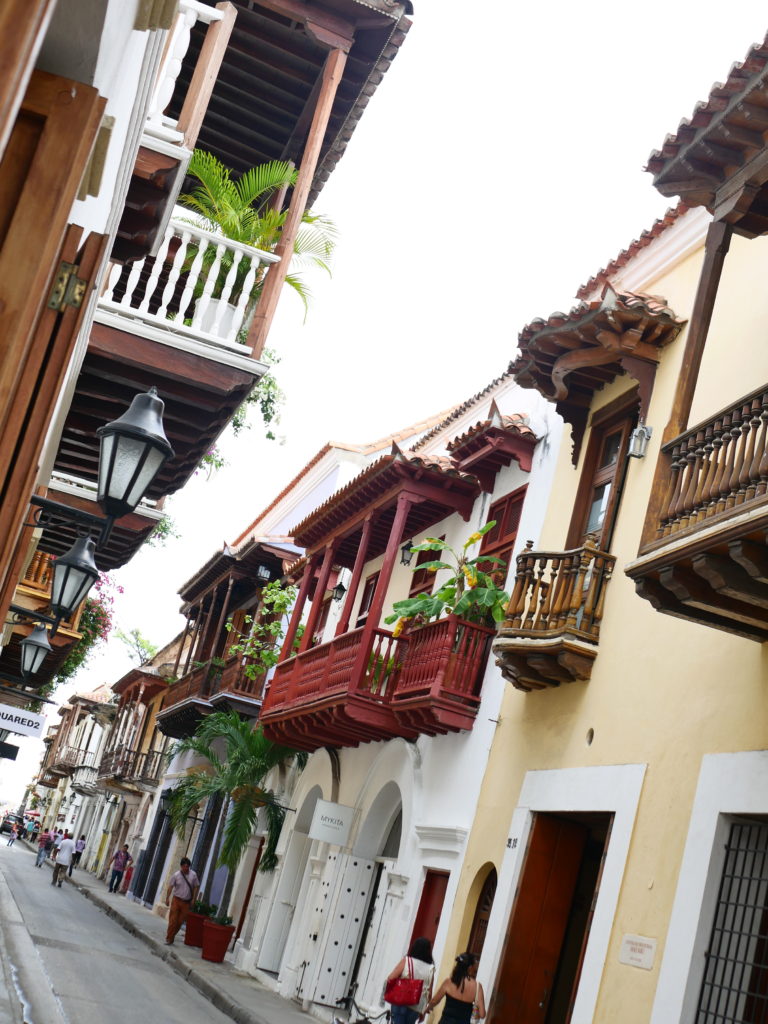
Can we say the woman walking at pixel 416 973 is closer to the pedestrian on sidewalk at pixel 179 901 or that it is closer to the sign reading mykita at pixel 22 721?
the sign reading mykita at pixel 22 721

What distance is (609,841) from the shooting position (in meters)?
10.1

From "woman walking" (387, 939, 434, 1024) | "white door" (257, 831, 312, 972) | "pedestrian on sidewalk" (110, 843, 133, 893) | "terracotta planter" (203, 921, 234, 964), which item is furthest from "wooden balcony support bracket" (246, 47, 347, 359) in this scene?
"pedestrian on sidewalk" (110, 843, 133, 893)

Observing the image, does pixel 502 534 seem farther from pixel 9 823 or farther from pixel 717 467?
pixel 9 823

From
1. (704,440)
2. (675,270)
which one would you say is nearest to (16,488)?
(704,440)

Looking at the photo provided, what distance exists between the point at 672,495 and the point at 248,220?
4917 millimetres

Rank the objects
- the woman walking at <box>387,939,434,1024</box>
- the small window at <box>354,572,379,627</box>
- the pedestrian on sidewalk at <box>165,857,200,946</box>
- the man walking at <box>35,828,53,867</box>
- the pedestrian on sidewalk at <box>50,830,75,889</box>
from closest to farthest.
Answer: the woman walking at <box>387,939,434,1024</box>
the small window at <box>354,572,379,627</box>
the pedestrian on sidewalk at <box>165,857,200,946</box>
the pedestrian on sidewalk at <box>50,830,75,889</box>
the man walking at <box>35,828,53,867</box>

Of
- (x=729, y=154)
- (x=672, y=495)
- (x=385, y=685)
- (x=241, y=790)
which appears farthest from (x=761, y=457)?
(x=241, y=790)

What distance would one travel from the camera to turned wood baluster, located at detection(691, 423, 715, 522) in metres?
7.67

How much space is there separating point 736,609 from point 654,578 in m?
0.57

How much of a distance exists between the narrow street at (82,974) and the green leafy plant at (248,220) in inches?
261

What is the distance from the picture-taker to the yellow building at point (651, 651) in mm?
8031

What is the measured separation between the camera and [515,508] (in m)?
15.4

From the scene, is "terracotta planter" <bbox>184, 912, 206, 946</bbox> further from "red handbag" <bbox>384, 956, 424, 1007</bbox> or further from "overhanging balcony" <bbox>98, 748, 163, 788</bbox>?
"overhanging balcony" <bbox>98, 748, 163, 788</bbox>

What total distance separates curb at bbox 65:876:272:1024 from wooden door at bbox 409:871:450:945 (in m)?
2.27
